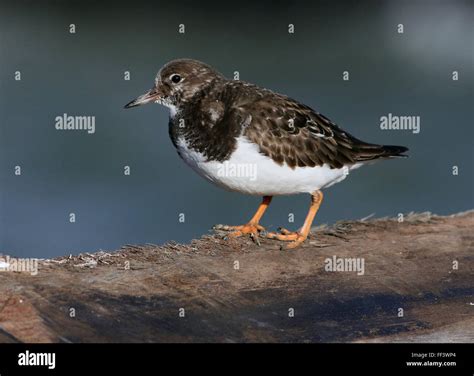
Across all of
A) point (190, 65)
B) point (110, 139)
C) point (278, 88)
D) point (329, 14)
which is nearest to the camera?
point (190, 65)

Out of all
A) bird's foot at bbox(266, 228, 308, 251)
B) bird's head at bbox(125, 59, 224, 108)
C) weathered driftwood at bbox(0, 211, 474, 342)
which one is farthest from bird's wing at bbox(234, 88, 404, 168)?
weathered driftwood at bbox(0, 211, 474, 342)

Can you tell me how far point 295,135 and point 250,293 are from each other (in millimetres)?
2683

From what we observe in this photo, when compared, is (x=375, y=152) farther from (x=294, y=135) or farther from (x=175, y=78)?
(x=175, y=78)

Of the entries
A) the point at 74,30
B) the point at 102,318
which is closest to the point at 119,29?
the point at 74,30

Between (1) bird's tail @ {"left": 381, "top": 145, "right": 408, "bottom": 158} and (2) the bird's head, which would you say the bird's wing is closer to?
(1) bird's tail @ {"left": 381, "top": 145, "right": 408, "bottom": 158}

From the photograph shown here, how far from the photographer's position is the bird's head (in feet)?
32.6

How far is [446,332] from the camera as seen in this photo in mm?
7207

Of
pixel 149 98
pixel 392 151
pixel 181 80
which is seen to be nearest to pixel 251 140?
pixel 181 80

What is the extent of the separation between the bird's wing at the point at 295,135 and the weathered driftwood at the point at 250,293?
1041 millimetres

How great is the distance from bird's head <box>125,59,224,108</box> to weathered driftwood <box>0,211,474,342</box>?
188 centimetres

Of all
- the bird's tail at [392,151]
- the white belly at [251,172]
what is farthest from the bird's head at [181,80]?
the bird's tail at [392,151]

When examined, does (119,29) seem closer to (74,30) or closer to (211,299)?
(74,30)
